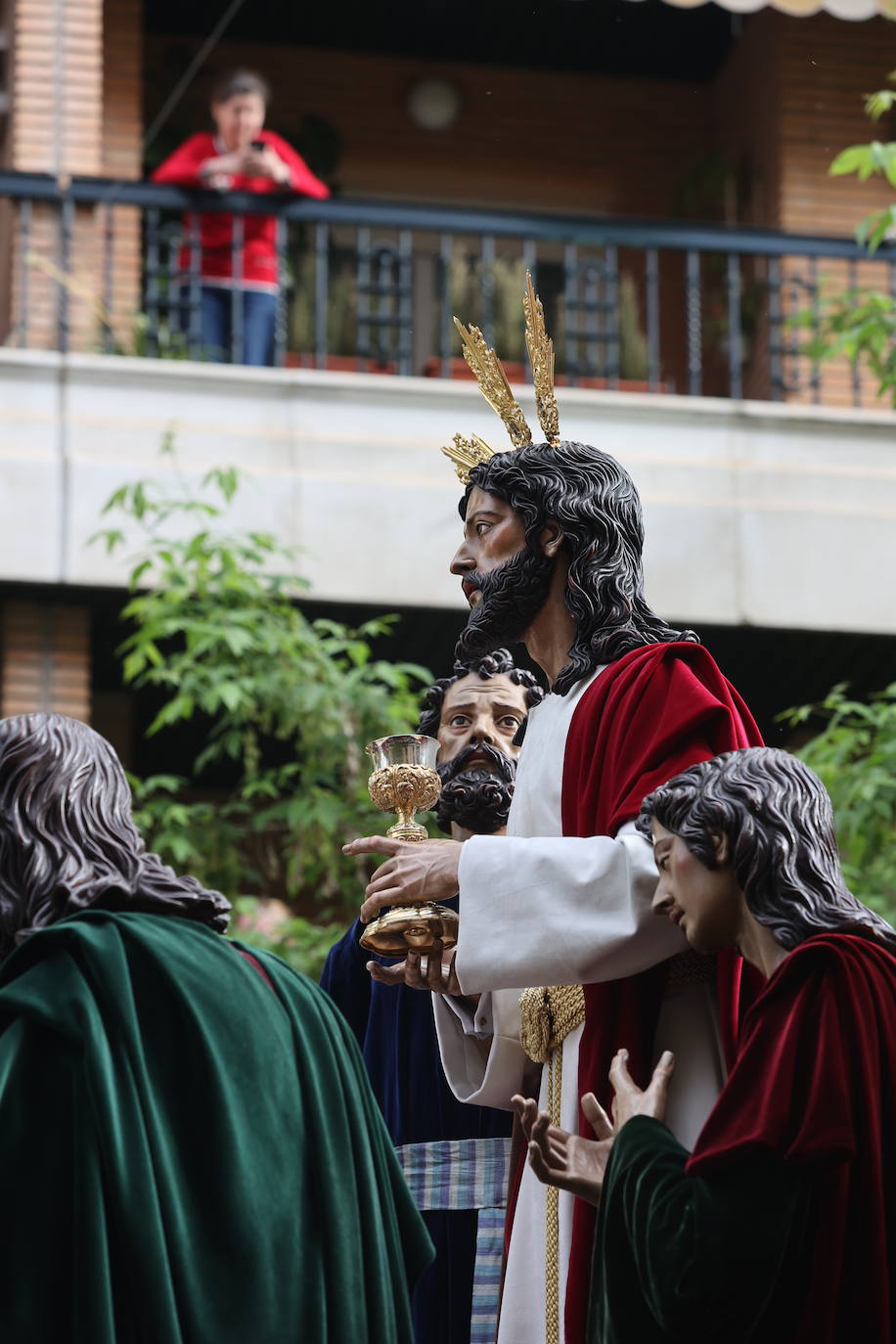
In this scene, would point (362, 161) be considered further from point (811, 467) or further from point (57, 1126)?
point (57, 1126)

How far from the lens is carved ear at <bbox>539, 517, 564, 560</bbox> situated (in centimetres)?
499

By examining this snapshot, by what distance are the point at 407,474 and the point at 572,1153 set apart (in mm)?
8143

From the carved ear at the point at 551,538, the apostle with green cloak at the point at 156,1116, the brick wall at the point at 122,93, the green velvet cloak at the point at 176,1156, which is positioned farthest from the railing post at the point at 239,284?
the green velvet cloak at the point at 176,1156

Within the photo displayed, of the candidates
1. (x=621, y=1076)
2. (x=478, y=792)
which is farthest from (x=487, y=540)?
(x=621, y=1076)

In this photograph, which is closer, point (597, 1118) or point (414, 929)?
point (597, 1118)

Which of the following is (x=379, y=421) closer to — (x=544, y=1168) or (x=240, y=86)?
(x=240, y=86)

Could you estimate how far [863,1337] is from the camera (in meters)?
3.59

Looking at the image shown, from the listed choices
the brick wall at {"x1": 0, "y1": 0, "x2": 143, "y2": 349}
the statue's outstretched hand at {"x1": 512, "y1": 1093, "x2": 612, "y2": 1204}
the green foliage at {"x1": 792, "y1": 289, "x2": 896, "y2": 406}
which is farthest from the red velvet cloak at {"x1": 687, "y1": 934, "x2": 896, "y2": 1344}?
the brick wall at {"x1": 0, "y1": 0, "x2": 143, "y2": 349}

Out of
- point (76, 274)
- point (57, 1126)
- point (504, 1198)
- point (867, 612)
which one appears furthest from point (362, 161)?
point (57, 1126)

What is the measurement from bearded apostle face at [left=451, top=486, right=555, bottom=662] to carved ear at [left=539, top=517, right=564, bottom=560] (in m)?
0.02

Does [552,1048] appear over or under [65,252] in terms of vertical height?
under

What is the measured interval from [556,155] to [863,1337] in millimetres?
13360

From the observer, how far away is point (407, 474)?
12.0 metres

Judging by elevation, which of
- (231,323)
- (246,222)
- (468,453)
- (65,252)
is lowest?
(468,453)
